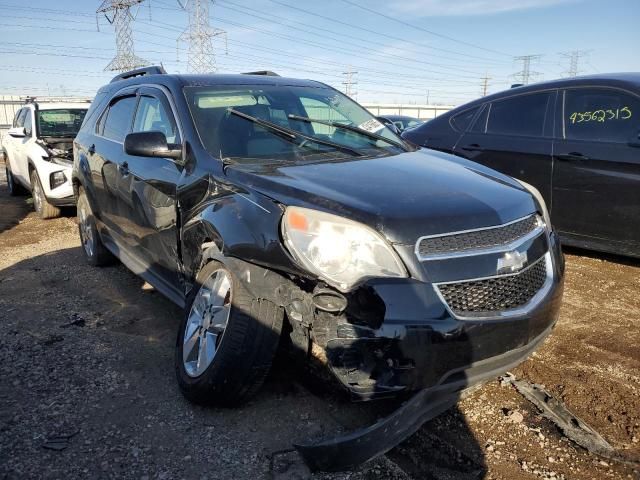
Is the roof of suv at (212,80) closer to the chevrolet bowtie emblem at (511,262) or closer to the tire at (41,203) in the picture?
the chevrolet bowtie emblem at (511,262)

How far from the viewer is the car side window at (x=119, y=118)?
4309 millimetres

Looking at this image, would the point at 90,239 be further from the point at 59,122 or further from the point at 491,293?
the point at 59,122

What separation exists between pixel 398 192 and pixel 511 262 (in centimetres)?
60

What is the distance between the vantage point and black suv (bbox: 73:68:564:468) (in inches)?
83.0

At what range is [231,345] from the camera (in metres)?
2.45

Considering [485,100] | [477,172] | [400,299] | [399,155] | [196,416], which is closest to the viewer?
[400,299]

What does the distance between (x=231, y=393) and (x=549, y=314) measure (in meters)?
1.57

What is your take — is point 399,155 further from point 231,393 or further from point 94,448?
point 94,448

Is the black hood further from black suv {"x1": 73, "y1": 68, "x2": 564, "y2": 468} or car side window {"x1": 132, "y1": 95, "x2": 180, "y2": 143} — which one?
car side window {"x1": 132, "y1": 95, "x2": 180, "y2": 143}

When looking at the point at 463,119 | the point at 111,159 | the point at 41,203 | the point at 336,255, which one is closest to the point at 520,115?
the point at 463,119

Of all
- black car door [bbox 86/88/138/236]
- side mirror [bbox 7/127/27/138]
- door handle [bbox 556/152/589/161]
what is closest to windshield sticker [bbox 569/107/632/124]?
door handle [bbox 556/152/589/161]

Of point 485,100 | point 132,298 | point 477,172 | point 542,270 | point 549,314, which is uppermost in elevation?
point 485,100

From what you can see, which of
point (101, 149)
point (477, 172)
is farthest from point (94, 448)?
point (101, 149)

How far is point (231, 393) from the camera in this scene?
2533 mm
